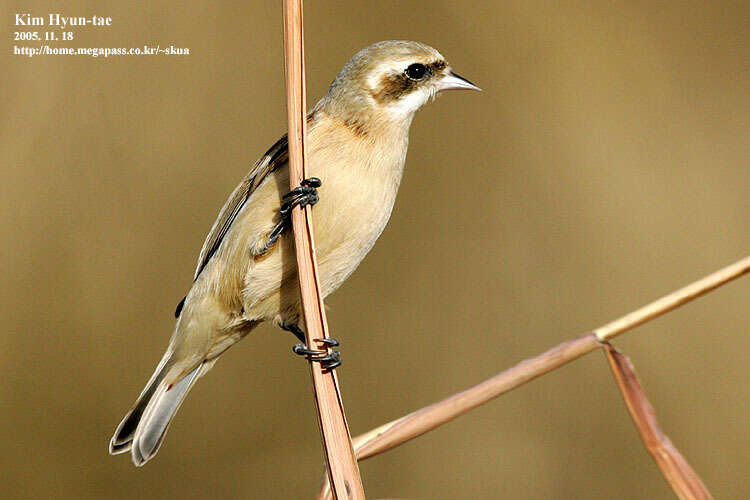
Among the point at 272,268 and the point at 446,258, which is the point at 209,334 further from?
the point at 446,258

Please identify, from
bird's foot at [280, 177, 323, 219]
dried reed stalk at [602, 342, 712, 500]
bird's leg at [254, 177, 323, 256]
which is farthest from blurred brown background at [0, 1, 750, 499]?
dried reed stalk at [602, 342, 712, 500]

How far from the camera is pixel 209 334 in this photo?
2.62 meters

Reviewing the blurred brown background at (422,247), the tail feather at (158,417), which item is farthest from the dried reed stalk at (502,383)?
the blurred brown background at (422,247)

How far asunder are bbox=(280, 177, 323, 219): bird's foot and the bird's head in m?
0.35

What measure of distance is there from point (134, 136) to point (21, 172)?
1.77 feet

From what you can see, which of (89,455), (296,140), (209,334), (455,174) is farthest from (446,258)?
(296,140)

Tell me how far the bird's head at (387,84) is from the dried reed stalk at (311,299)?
91cm

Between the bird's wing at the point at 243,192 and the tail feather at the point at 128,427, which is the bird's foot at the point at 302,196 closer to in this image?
the bird's wing at the point at 243,192

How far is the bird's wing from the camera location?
242cm

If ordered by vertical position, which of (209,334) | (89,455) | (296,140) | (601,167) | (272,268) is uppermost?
(601,167)

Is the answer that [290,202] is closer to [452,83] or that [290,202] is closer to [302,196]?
[302,196]

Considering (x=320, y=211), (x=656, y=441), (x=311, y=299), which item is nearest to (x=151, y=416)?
(x=320, y=211)

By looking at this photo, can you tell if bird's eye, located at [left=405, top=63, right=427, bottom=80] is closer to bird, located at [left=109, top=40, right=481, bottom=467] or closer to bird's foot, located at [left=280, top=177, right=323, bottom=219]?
bird, located at [left=109, top=40, right=481, bottom=467]

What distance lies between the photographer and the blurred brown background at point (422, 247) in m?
3.45
